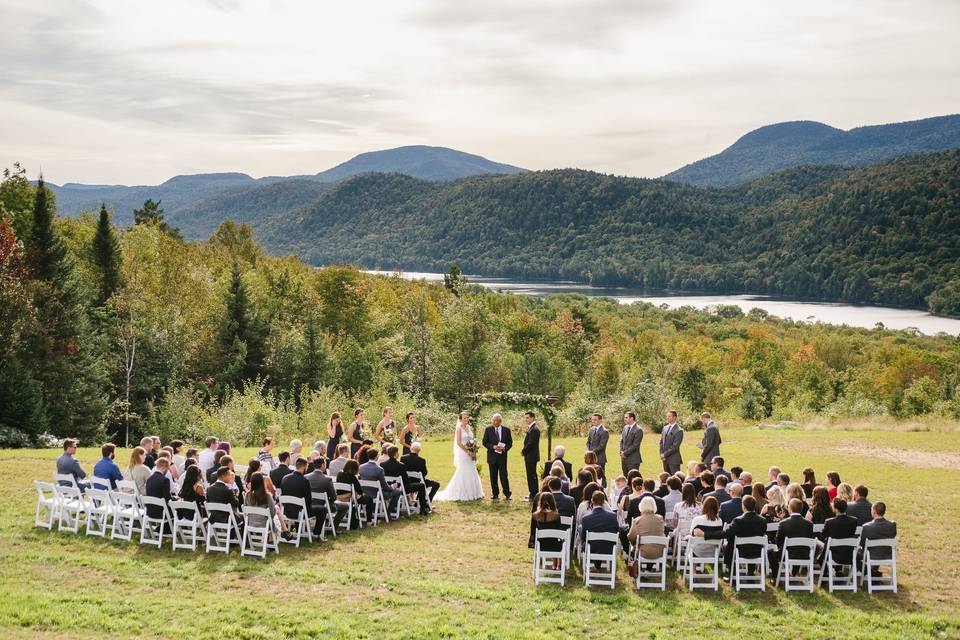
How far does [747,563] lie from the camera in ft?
37.0

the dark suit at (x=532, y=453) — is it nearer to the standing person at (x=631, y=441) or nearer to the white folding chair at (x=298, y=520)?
A: the standing person at (x=631, y=441)

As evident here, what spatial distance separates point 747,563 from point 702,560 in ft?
2.74

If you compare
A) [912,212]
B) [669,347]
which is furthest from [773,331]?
[912,212]

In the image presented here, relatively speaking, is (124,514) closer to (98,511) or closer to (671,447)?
(98,511)

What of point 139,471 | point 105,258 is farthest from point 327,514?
point 105,258

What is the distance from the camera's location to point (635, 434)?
1653 cm

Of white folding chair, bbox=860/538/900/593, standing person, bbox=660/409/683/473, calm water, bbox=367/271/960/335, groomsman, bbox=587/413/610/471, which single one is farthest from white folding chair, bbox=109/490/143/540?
calm water, bbox=367/271/960/335

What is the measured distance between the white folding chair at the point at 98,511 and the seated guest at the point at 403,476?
184 inches

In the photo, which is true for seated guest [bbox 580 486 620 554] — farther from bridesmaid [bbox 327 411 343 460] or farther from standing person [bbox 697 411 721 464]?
bridesmaid [bbox 327 411 343 460]

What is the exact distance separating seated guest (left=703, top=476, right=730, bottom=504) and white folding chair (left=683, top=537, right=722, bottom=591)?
89 cm

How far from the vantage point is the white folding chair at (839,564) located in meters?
10.8

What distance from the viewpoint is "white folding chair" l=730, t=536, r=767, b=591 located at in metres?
10.8

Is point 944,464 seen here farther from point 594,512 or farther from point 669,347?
point 669,347

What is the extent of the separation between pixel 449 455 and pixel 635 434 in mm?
8547
